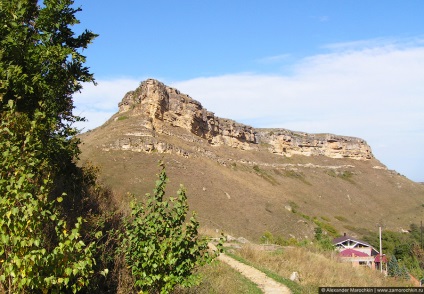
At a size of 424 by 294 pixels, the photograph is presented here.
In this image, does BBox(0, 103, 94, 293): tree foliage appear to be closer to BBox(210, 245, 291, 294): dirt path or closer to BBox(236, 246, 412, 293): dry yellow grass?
BBox(210, 245, 291, 294): dirt path

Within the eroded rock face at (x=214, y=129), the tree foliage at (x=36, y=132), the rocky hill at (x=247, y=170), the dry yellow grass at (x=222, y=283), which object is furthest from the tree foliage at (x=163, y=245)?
the eroded rock face at (x=214, y=129)

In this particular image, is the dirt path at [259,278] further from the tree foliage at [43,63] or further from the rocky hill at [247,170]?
the rocky hill at [247,170]

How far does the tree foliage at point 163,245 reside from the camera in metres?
5.40

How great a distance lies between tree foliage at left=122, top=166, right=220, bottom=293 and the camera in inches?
213

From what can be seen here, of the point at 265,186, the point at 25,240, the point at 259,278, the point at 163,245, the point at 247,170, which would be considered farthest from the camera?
the point at 247,170

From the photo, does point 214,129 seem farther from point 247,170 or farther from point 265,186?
point 265,186

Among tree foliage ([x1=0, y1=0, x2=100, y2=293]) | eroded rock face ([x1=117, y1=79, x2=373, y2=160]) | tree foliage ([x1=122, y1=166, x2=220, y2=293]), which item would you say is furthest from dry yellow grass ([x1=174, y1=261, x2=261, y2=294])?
eroded rock face ([x1=117, y1=79, x2=373, y2=160])

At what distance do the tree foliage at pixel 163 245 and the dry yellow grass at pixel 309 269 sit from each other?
24.7ft

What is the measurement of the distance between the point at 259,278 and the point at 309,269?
9.95 feet

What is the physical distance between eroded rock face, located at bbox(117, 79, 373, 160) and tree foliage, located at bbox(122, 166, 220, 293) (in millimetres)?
45756

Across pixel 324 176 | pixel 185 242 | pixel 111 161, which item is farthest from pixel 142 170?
pixel 324 176

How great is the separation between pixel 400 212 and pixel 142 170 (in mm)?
51967

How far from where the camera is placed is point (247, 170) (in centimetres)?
6988

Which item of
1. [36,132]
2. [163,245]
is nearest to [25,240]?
[163,245]
